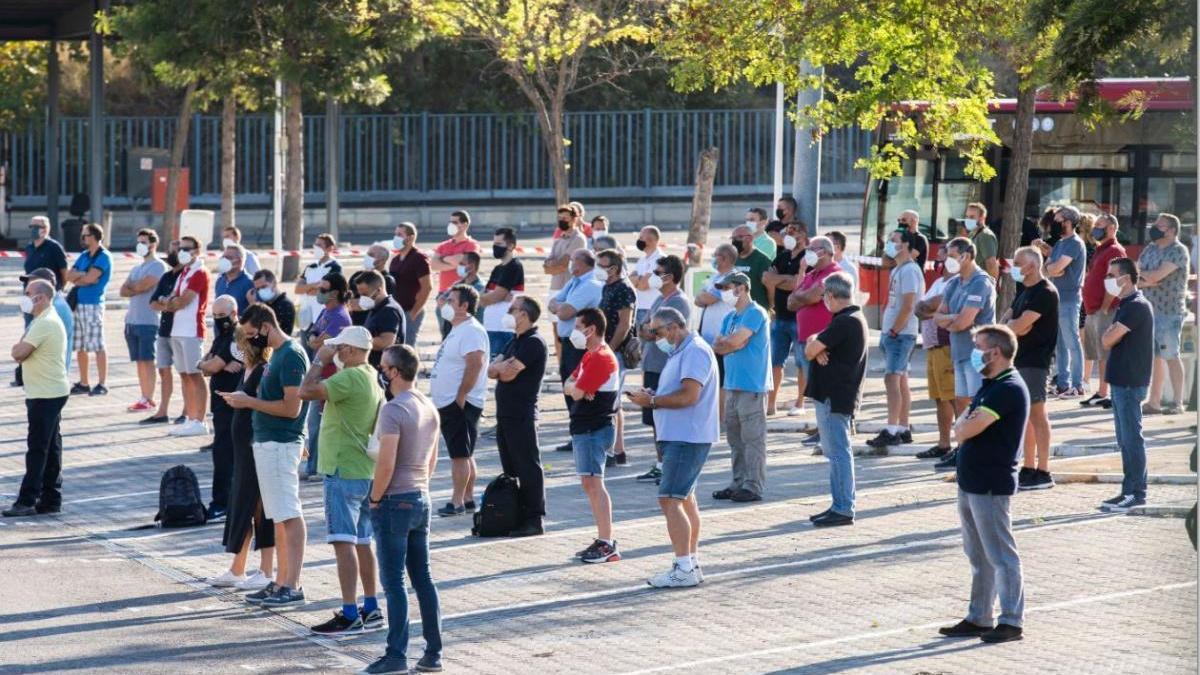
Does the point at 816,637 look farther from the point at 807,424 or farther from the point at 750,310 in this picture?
the point at 807,424

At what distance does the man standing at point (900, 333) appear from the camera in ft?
53.0

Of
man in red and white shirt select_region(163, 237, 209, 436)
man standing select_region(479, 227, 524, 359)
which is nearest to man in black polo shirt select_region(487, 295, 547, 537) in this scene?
man standing select_region(479, 227, 524, 359)

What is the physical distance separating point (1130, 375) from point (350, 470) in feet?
19.1

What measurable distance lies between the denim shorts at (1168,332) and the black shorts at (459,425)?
22.3 feet

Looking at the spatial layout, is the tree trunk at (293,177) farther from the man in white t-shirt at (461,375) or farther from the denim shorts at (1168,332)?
the man in white t-shirt at (461,375)

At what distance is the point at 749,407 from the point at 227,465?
12.8 ft

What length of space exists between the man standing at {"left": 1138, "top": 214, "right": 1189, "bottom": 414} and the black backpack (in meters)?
6.48

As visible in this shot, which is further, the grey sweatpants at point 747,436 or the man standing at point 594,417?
the grey sweatpants at point 747,436

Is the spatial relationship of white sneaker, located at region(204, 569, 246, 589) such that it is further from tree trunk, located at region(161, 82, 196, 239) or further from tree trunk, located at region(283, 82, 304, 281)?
tree trunk, located at region(161, 82, 196, 239)

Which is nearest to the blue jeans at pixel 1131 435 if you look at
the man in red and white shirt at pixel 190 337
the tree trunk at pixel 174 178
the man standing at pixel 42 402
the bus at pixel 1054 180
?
the man standing at pixel 42 402

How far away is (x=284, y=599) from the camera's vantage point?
38.1ft

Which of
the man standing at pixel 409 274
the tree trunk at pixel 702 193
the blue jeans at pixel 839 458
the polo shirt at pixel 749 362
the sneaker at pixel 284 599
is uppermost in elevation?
the tree trunk at pixel 702 193

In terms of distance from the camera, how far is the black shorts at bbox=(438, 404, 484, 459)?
13.7 m

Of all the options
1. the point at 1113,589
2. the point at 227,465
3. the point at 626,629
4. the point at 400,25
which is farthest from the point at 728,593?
the point at 400,25
